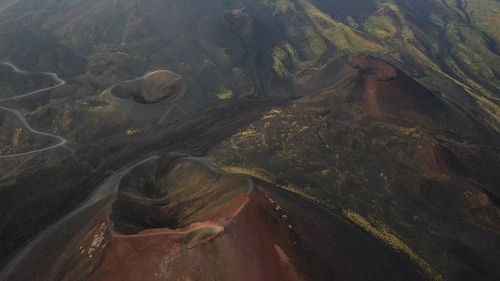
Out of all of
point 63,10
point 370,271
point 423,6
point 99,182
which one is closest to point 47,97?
point 99,182

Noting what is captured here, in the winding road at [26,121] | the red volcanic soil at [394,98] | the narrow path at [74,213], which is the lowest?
the winding road at [26,121]

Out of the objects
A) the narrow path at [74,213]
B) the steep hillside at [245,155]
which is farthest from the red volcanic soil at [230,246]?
the narrow path at [74,213]

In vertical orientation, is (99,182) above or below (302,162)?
below

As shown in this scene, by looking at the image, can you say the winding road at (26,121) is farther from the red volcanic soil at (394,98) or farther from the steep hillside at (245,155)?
the red volcanic soil at (394,98)

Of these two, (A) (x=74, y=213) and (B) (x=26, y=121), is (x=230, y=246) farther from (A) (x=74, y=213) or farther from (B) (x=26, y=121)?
(B) (x=26, y=121)

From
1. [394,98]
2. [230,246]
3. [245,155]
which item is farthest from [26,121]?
[394,98]

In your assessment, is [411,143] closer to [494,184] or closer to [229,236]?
[494,184]

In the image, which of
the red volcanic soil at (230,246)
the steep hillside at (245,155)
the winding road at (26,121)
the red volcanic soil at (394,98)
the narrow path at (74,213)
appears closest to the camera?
the red volcanic soil at (230,246)

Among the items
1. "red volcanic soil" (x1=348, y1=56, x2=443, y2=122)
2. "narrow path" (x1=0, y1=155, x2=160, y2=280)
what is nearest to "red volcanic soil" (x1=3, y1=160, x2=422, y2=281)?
"narrow path" (x1=0, y1=155, x2=160, y2=280)
